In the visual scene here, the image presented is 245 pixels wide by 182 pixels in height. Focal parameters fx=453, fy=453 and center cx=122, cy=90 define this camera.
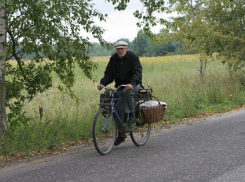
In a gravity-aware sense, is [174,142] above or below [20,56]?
below

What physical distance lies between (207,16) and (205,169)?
44.8 feet

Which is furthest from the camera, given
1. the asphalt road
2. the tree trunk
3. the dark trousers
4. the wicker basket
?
the wicker basket

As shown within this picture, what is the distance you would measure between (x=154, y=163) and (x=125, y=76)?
199cm

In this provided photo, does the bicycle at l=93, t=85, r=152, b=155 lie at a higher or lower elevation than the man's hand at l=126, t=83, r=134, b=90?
lower

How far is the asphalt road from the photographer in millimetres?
6297

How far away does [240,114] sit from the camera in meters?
12.9

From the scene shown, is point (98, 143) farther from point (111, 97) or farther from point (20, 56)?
point (20, 56)

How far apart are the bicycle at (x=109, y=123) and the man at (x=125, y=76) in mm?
118

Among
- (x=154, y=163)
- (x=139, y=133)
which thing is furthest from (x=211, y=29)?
(x=154, y=163)

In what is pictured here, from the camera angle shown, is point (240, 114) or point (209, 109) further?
point (209, 109)

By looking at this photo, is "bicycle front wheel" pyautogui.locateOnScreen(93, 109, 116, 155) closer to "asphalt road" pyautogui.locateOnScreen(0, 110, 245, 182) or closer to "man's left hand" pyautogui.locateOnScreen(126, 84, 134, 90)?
"asphalt road" pyautogui.locateOnScreen(0, 110, 245, 182)

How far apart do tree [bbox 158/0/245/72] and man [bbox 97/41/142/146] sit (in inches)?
411

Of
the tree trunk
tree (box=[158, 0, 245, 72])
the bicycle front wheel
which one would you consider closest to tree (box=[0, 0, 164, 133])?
the tree trunk

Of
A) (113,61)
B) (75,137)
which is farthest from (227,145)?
(75,137)
